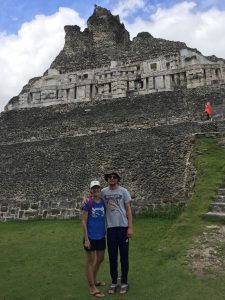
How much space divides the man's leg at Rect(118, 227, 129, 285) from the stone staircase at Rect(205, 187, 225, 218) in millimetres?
3095

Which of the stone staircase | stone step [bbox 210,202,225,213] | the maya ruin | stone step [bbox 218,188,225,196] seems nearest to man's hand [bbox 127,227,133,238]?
the stone staircase

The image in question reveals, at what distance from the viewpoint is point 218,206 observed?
884cm

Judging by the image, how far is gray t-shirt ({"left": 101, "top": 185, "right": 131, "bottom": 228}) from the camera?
602cm

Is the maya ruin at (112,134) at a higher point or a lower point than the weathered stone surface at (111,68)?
lower

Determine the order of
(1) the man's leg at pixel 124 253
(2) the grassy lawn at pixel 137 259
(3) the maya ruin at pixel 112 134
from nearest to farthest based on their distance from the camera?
(2) the grassy lawn at pixel 137 259 → (1) the man's leg at pixel 124 253 → (3) the maya ruin at pixel 112 134

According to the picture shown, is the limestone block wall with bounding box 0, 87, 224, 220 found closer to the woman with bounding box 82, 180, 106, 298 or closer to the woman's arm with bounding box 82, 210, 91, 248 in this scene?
the woman with bounding box 82, 180, 106, 298

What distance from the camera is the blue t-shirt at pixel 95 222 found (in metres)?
5.99

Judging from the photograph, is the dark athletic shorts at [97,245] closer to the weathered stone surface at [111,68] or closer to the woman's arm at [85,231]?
the woman's arm at [85,231]

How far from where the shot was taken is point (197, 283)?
19.0 ft

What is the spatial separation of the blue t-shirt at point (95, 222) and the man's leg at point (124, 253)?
296 mm

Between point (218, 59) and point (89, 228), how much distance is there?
24.5 metres

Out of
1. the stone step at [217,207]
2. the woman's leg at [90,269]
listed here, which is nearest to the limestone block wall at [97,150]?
the stone step at [217,207]

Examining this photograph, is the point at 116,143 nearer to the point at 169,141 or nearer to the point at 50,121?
the point at 169,141

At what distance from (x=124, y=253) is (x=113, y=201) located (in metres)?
0.81
